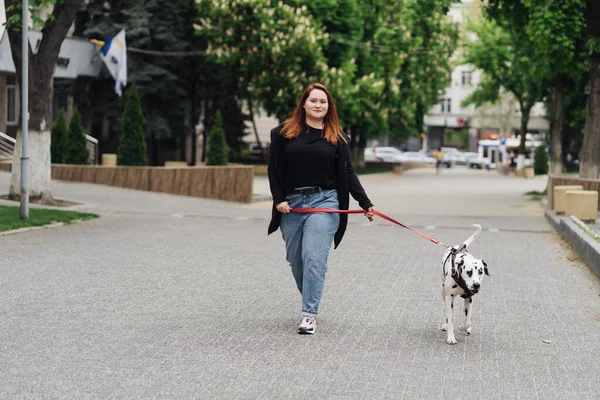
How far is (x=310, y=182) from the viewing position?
858cm

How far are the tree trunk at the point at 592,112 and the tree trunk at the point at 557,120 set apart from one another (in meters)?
7.41

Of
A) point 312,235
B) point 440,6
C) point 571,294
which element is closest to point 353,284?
point 571,294

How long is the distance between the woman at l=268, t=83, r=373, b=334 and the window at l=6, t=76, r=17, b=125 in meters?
33.2

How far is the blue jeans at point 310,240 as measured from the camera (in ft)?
27.8

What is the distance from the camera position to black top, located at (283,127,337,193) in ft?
28.0

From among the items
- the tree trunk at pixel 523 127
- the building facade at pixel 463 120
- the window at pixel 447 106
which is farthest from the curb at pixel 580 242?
the window at pixel 447 106

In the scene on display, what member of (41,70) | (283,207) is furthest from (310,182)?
(41,70)

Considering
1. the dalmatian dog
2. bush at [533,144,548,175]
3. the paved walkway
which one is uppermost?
the dalmatian dog

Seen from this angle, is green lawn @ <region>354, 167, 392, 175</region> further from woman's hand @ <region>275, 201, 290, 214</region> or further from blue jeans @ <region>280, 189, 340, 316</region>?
→ woman's hand @ <region>275, 201, 290, 214</region>

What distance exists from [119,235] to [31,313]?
7.94m

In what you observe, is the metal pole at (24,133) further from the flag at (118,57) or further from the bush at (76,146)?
the flag at (118,57)

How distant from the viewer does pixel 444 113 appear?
106m

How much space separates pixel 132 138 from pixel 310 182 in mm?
24103

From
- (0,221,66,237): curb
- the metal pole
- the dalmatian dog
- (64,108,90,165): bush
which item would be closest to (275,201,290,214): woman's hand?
the dalmatian dog
